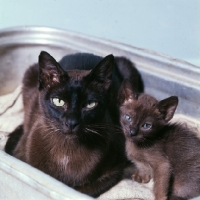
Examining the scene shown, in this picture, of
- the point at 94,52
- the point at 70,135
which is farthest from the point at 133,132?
the point at 94,52

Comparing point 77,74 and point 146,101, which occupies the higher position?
point 77,74

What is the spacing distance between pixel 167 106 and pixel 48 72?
496mm

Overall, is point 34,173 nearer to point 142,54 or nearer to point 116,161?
point 116,161

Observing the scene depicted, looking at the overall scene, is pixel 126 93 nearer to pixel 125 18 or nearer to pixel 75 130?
pixel 75 130

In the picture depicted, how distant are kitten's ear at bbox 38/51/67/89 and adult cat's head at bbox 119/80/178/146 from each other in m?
0.34

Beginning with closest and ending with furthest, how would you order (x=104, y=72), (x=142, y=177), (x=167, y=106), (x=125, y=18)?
(x=104, y=72), (x=167, y=106), (x=142, y=177), (x=125, y=18)

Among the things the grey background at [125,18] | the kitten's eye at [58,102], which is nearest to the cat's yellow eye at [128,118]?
the kitten's eye at [58,102]

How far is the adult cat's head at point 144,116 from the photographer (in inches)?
64.3

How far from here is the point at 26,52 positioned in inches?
94.0

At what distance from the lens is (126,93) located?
175 cm

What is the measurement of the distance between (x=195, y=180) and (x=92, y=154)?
42cm

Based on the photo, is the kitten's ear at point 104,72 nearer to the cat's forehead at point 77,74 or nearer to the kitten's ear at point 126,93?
the cat's forehead at point 77,74

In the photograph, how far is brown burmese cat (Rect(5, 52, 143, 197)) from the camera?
1.46 meters

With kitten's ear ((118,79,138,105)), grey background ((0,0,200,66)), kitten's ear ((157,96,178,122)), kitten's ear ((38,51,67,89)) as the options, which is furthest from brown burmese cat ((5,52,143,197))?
grey background ((0,0,200,66))
